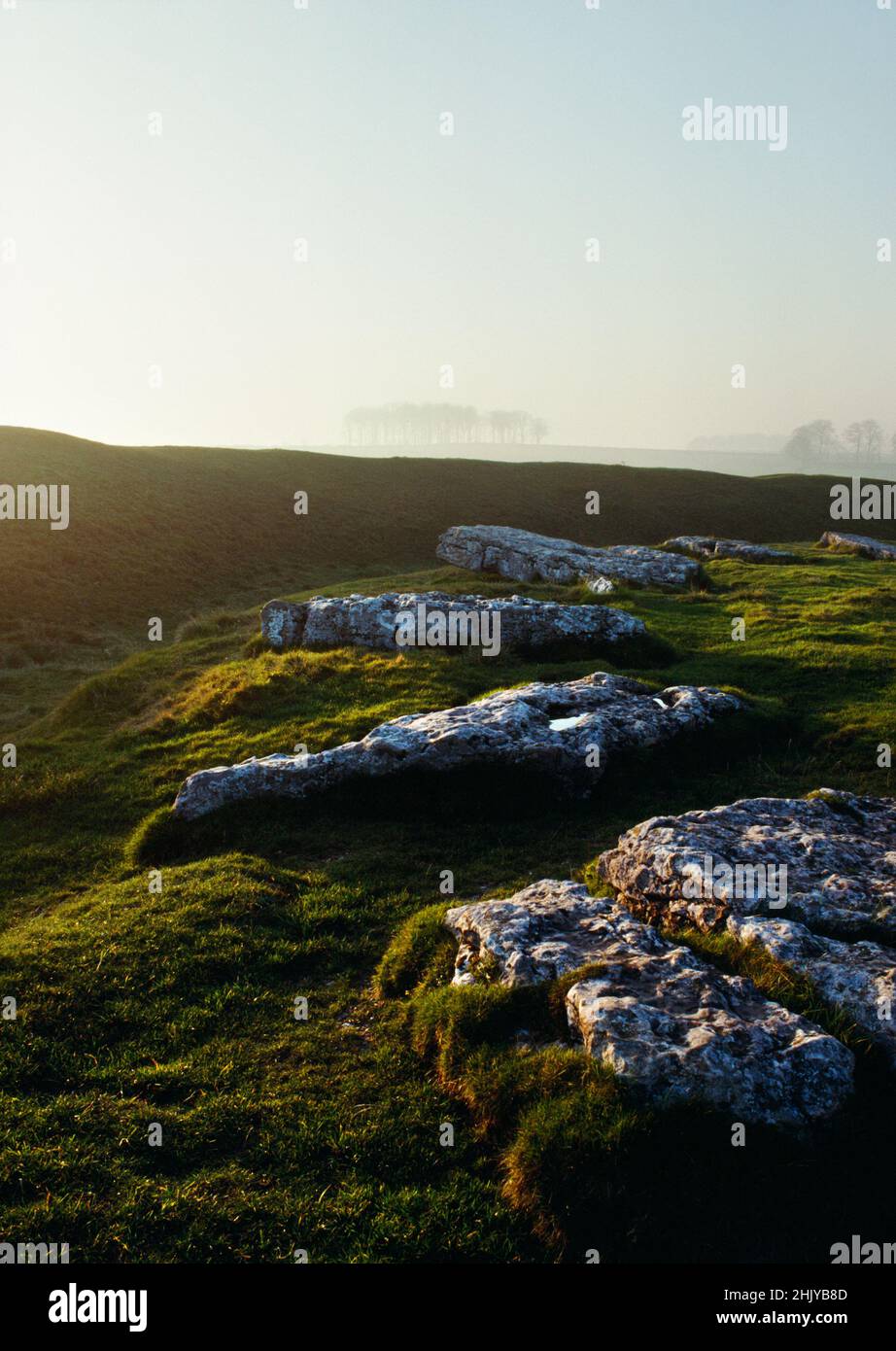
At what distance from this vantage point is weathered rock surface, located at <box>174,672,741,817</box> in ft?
48.0

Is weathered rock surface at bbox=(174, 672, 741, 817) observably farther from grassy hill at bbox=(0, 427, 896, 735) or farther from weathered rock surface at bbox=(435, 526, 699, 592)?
weathered rock surface at bbox=(435, 526, 699, 592)

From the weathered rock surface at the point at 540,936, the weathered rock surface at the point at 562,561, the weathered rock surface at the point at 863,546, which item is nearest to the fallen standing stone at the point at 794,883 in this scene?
the weathered rock surface at the point at 540,936

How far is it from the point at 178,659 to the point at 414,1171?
2363 centimetres

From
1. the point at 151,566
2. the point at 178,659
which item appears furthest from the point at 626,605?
the point at 151,566

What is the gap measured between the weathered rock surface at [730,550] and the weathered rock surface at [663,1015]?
39.8 metres

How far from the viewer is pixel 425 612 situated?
2503 cm

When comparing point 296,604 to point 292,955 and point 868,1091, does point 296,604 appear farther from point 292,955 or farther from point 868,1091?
point 868,1091

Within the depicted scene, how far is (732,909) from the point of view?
9148mm

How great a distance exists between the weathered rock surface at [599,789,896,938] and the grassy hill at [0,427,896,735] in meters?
21.3

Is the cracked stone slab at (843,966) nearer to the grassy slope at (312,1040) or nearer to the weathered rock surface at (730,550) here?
the grassy slope at (312,1040)

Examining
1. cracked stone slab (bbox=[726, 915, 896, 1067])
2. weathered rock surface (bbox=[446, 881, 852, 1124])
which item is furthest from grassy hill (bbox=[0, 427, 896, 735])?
cracked stone slab (bbox=[726, 915, 896, 1067])

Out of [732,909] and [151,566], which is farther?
[151,566]

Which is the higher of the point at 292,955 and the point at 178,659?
the point at 178,659
